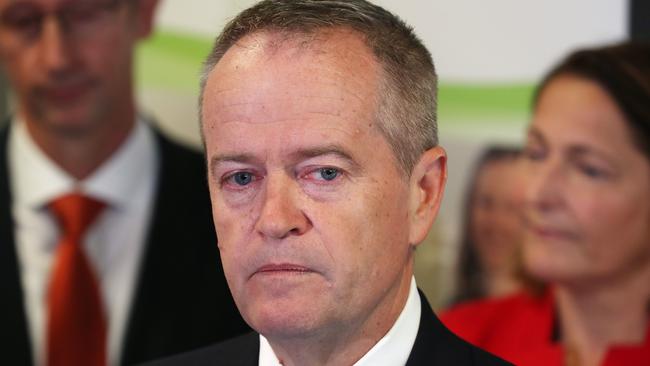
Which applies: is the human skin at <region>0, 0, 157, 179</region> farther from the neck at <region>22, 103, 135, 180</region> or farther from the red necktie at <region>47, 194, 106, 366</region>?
the red necktie at <region>47, 194, 106, 366</region>

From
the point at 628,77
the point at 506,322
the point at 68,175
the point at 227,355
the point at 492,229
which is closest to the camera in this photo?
the point at 227,355

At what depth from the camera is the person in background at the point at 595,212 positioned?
2775 millimetres

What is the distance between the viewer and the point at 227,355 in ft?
5.85

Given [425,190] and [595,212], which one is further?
[595,212]

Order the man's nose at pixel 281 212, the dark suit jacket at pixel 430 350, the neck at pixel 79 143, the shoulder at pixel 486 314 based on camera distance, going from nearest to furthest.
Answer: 1. the man's nose at pixel 281 212
2. the dark suit jacket at pixel 430 350
3. the shoulder at pixel 486 314
4. the neck at pixel 79 143

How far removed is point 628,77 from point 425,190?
→ 48.5 inches

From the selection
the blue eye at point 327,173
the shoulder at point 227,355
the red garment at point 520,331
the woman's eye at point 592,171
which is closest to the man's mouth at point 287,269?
the blue eye at point 327,173

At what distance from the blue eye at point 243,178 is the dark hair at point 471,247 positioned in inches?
62.7

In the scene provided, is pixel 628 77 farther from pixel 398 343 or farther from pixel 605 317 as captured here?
pixel 398 343

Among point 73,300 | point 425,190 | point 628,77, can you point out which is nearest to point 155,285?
point 73,300

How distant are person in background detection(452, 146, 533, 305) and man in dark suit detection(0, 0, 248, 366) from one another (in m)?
0.58

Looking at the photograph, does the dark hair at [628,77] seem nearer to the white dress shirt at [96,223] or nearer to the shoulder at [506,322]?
the shoulder at [506,322]

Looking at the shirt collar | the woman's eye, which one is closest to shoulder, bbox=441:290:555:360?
the woman's eye

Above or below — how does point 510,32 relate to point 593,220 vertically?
above
